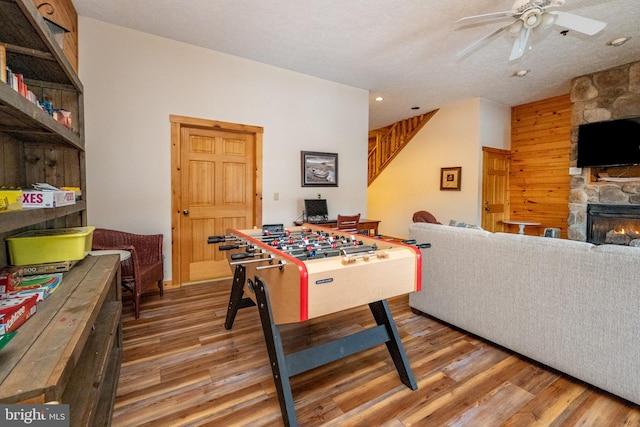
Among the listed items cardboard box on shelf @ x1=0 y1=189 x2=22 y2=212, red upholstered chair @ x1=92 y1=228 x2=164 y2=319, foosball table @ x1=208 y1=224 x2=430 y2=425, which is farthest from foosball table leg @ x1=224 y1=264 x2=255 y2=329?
cardboard box on shelf @ x1=0 y1=189 x2=22 y2=212

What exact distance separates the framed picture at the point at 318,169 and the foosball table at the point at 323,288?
8.07ft

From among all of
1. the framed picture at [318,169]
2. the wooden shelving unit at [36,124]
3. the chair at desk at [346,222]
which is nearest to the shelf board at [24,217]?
the wooden shelving unit at [36,124]

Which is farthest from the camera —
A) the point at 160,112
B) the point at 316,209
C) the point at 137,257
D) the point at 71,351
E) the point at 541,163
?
the point at 541,163

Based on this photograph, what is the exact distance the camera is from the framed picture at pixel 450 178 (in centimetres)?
541

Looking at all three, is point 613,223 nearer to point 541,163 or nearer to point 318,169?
point 541,163

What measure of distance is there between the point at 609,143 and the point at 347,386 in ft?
16.2

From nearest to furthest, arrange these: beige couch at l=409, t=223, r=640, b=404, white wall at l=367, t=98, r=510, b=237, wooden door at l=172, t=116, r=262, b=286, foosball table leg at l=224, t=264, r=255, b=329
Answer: beige couch at l=409, t=223, r=640, b=404, foosball table leg at l=224, t=264, r=255, b=329, wooden door at l=172, t=116, r=262, b=286, white wall at l=367, t=98, r=510, b=237

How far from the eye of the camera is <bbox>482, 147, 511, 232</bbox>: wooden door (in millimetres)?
5293

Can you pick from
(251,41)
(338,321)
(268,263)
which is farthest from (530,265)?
(251,41)

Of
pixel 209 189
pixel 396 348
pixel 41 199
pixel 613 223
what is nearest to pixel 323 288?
pixel 396 348

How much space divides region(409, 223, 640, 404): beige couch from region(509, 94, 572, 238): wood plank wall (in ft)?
13.7

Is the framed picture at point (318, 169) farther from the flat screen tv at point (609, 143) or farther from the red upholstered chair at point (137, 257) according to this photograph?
the flat screen tv at point (609, 143)

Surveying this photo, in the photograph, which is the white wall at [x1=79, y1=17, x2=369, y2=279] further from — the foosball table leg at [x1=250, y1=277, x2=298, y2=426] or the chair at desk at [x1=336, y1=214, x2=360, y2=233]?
the foosball table leg at [x1=250, y1=277, x2=298, y2=426]

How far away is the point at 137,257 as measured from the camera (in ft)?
9.23
